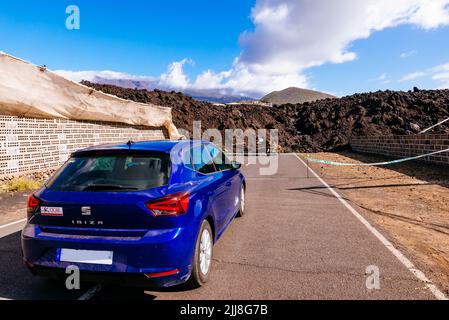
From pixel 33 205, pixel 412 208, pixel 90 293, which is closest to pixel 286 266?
pixel 90 293

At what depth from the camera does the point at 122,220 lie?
3.25 metres

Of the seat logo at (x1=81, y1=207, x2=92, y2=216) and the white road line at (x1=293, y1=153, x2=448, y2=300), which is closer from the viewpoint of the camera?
the seat logo at (x1=81, y1=207, x2=92, y2=216)

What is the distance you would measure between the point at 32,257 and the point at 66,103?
9.86 metres

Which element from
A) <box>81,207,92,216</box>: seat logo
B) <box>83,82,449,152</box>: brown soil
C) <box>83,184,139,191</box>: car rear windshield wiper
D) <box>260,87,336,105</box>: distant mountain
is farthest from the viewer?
<box>260,87,336,105</box>: distant mountain

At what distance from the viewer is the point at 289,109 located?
56.3 m

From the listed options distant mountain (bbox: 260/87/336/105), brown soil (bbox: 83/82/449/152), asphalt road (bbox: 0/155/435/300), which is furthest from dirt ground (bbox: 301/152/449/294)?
distant mountain (bbox: 260/87/336/105)

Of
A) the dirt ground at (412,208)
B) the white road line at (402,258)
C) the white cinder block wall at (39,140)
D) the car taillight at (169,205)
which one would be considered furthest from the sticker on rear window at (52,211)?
the white cinder block wall at (39,140)

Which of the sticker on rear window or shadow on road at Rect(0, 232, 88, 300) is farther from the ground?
the sticker on rear window

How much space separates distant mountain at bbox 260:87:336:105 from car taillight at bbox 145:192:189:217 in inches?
6046

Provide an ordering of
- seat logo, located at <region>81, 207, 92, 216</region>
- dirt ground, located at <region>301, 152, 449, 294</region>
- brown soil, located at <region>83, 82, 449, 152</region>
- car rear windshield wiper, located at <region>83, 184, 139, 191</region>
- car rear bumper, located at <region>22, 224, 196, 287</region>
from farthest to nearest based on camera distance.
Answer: brown soil, located at <region>83, 82, 449, 152</region> < dirt ground, located at <region>301, 152, 449, 294</region> < car rear windshield wiper, located at <region>83, 184, 139, 191</region> < seat logo, located at <region>81, 207, 92, 216</region> < car rear bumper, located at <region>22, 224, 196, 287</region>

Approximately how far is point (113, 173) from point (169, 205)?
766mm

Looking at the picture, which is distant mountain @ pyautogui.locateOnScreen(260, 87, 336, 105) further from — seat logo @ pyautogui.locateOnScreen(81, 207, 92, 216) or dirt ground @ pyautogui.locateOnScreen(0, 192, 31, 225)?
seat logo @ pyautogui.locateOnScreen(81, 207, 92, 216)

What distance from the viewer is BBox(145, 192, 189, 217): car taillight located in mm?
3277
